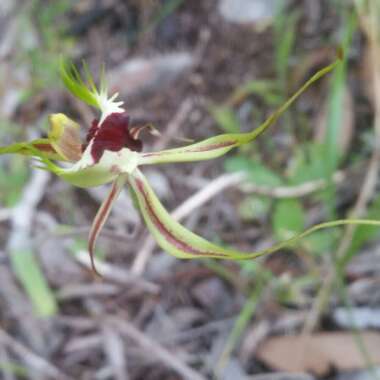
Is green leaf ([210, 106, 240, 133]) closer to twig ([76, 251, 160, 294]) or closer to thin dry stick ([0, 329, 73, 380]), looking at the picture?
twig ([76, 251, 160, 294])

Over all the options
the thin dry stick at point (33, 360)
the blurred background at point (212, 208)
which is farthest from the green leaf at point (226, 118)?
the thin dry stick at point (33, 360)

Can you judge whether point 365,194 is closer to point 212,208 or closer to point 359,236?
point 359,236

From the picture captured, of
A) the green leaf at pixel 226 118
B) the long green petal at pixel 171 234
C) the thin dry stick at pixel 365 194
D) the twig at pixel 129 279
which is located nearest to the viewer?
the long green petal at pixel 171 234

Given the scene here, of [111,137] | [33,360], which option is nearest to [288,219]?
[33,360]

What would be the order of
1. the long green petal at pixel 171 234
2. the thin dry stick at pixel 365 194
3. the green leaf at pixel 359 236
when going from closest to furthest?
the long green petal at pixel 171 234, the green leaf at pixel 359 236, the thin dry stick at pixel 365 194

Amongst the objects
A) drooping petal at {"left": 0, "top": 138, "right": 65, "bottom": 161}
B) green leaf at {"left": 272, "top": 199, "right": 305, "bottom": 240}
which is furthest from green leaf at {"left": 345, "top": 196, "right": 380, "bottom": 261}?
drooping petal at {"left": 0, "top": 138, "right": 65, "bottom": 161}

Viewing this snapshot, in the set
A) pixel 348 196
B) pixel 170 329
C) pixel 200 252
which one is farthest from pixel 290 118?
pixel 200 252

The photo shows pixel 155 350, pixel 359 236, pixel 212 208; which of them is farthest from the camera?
pixel 212 208

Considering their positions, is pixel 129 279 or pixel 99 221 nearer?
pixel 99 221

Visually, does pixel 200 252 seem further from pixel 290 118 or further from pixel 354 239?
pixel 290 118

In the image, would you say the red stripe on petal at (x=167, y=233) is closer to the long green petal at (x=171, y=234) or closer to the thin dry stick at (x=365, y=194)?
the long green petal at (x=171, y=234)
